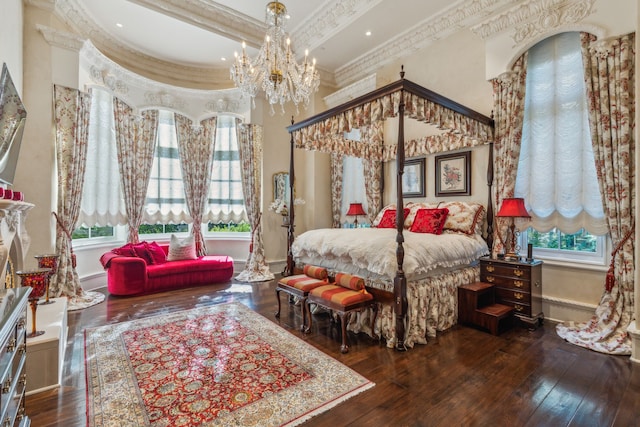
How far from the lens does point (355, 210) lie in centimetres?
573

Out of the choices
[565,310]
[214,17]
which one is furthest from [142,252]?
[565,310]

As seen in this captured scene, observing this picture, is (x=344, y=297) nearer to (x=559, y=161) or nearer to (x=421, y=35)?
(x=559, y=161)

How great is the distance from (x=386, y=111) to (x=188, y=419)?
2.93 meters

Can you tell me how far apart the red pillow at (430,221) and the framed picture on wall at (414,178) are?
0.78m

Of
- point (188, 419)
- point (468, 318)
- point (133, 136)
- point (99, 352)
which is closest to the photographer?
point (188, 419)

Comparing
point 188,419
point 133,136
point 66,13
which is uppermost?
point 66,13

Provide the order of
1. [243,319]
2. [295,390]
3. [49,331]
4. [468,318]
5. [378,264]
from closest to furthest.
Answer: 1. [295,390]
2. [49,331]
3. [378,264]
4. [468,318]
5. [243,319]

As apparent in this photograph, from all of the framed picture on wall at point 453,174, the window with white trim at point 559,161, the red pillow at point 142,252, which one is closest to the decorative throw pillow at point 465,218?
the framed picture on wall at point 453,174

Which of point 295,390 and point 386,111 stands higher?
point 386,111

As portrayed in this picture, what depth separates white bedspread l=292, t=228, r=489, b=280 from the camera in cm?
292

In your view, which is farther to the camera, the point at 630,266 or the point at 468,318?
the point at 468,318

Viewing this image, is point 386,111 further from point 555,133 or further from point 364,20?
point 364,20

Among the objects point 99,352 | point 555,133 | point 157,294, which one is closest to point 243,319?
point 99,352

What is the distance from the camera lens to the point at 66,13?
4.21m
